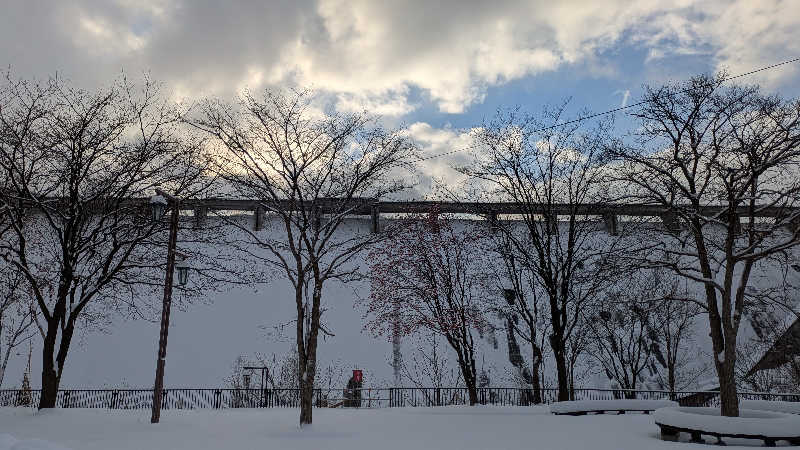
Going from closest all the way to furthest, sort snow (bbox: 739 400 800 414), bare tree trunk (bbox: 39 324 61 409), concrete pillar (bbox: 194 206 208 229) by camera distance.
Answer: bare tree trunk (bbox: 39 324 61 409), snow (bbox: 739 400 800 414), concrete pillar (bbox: 194 206 208 229)

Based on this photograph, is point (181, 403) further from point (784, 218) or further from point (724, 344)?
point (784, 218)

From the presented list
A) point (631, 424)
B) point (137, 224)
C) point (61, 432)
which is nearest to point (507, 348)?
point (631, 424)

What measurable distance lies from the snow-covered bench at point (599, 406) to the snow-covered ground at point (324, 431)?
496 mm

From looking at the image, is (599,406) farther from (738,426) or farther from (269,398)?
(269,398)

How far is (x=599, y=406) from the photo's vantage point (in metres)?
18.2

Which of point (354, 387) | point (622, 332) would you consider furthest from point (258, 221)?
point (622, 332)

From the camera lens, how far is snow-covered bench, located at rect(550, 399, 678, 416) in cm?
1784

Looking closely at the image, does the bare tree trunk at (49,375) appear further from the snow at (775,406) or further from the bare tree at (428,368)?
the snow at (775,406)

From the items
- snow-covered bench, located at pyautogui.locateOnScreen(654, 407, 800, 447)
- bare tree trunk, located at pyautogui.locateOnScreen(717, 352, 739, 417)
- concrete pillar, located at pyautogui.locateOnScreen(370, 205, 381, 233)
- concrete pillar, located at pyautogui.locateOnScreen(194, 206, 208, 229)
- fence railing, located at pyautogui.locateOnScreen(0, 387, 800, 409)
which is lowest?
fence railing, located at pyautogui.locateOnScreen(0, 387, 800, 409)

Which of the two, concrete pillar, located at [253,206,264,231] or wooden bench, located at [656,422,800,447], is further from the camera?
concrete pillar, located at [253,206,264,231]

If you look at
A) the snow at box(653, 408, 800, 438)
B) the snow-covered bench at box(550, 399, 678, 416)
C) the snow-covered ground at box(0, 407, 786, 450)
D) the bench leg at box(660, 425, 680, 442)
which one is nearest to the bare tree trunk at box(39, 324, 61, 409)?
the snow-covered ground at box(0, 407, 786, 450)

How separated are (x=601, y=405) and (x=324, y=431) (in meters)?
10.2

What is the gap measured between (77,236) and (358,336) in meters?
22.1

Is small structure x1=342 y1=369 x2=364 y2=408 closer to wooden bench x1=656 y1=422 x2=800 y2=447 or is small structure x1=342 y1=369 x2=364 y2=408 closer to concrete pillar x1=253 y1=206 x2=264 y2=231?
wooden bench x1=656 y1=422 x2=800 y2=447
